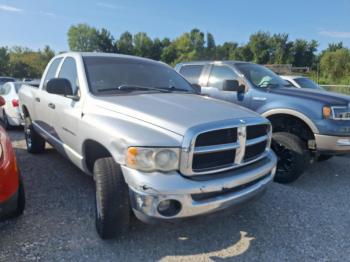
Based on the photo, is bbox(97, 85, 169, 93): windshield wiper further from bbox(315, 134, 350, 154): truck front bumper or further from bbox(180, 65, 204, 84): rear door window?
bbox(180, 65, 204, 84): rear door window

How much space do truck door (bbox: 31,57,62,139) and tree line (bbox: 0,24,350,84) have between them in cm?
3572

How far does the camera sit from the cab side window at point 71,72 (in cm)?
367

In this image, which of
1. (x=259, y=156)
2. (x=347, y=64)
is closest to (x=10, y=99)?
(x=259, y=156)

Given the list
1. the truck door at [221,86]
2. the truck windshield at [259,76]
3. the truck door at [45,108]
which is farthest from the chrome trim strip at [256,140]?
the truck door at [45,108]

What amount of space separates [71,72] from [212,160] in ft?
7.67

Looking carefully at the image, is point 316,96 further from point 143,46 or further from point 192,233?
point 143,46

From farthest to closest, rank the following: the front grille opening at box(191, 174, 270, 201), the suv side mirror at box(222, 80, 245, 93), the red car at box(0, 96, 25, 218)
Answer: the suv side mirror at box(222, 80, 245, 93) → the red car at box(0, 96, 25, 218) → the front grille opening at box(191, 174, 270, 201)

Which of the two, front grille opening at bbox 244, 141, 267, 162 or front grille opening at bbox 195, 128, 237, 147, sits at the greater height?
front grille opening at bbox 195, 128, 237, 147

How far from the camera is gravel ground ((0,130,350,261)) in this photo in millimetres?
2768

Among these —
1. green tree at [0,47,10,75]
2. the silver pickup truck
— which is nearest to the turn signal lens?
the silver pickup truck

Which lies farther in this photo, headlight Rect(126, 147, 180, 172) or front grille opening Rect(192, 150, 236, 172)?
front grille opening Rect(192, 150, 236, 172)

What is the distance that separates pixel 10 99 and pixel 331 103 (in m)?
7.48

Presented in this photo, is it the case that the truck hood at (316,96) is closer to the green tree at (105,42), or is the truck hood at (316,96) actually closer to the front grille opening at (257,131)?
the front grille opening at (257,131)

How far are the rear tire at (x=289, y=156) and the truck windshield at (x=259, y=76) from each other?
1259 millimetres
